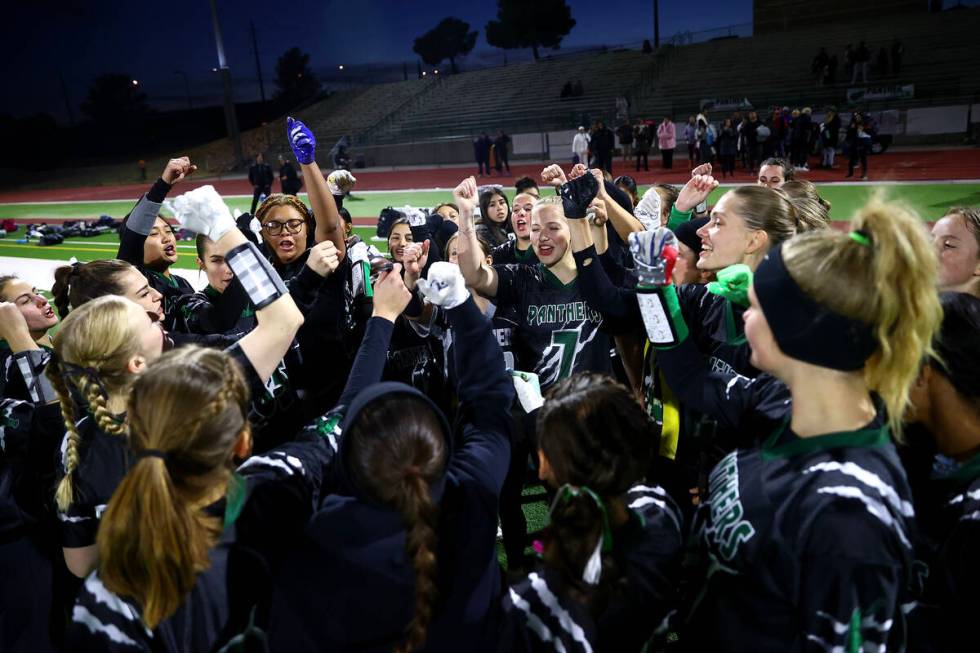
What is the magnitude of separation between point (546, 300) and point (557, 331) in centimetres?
20

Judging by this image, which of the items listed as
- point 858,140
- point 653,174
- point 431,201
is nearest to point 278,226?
point 431,201

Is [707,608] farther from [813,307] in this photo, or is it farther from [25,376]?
[25,376]

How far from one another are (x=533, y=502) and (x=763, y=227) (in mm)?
2293

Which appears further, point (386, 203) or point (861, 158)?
point (386, 203)

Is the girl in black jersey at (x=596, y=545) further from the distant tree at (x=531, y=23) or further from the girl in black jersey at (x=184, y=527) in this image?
the distant tree at (x=531, y=23)

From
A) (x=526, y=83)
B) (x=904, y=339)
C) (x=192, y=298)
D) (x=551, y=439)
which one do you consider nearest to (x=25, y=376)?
(x=192, y=298)

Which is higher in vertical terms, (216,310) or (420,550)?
(216,310)

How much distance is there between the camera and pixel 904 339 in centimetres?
169

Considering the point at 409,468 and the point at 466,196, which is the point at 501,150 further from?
the point at 409,468

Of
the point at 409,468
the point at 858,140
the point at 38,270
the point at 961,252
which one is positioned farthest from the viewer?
the point at 858,140

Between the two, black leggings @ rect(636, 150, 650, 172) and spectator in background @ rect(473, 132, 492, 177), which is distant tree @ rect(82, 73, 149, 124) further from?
black leggings @ rect(636, 150, 650, 172)

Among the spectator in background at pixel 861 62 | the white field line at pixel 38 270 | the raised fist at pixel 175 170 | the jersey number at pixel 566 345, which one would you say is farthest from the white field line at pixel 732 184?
the spectator in background at pixel 861 62

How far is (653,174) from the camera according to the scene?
2205 centimetres

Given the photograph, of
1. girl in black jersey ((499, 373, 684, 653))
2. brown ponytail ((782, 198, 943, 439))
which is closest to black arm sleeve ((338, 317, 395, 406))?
girl in black jersey ((499, 373, 684, 653))
